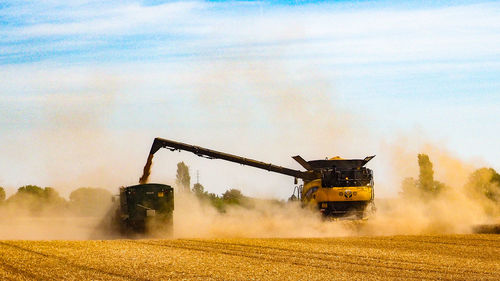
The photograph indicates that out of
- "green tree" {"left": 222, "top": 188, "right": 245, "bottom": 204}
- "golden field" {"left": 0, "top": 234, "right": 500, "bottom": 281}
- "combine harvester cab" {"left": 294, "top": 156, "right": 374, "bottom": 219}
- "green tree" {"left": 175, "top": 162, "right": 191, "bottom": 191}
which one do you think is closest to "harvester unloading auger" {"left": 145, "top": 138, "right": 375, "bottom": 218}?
"combine harvester cab" {"left": 294, "top": 156, "right": 374, "bottom": 219}

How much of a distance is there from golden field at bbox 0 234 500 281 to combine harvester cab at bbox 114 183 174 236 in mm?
4361

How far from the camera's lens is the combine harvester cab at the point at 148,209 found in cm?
4481

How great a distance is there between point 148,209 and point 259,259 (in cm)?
1619

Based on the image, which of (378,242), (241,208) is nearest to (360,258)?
(378,242)

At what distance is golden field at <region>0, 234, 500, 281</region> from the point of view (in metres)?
25.0

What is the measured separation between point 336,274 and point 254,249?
9231 millimetres

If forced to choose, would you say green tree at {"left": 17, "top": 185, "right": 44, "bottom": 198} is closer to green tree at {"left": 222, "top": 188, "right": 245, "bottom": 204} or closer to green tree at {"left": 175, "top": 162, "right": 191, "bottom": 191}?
green tree at {"left": 175, "top": 162, "right": 191, "bottom": 191}

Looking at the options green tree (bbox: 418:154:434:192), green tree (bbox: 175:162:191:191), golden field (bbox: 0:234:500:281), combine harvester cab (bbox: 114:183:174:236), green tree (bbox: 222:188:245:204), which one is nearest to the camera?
golden field (bbox: 0:234:500:281)

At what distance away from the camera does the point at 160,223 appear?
45.2 m

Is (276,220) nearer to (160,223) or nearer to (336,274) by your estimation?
(160,223)

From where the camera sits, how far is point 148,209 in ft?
147

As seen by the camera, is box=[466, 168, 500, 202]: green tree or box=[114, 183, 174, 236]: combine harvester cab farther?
box=[466, 168, 500, 202]: green tree

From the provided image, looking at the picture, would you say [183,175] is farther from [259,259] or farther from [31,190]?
[259,259]

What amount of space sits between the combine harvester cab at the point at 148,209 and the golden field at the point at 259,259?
14.3 feet
